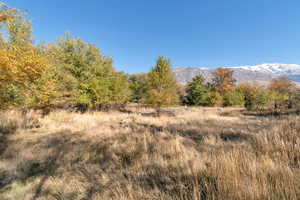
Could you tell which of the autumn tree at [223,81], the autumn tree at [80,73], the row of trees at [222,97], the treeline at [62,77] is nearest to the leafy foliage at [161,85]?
the treeline at [62,77]

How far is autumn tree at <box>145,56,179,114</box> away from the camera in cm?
1451

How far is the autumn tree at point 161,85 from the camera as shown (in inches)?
571

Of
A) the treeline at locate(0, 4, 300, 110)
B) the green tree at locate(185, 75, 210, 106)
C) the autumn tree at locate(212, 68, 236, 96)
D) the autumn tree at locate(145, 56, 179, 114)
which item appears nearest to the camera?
the treeline at locate(0, 4, 300, 110)

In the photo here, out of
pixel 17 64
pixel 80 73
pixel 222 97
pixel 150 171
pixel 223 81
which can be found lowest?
pixel 150 171

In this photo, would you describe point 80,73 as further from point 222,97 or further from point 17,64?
point 222,97

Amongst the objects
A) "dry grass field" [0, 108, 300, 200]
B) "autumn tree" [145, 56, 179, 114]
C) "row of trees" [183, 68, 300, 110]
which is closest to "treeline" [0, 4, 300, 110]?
"autumn tree" [145, 56, 179, 114]

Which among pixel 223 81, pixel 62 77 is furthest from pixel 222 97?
pixel 62 77

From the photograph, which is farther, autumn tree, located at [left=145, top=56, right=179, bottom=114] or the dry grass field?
autumn tree, located at [left=145, top=56, right=179, bottom=114]

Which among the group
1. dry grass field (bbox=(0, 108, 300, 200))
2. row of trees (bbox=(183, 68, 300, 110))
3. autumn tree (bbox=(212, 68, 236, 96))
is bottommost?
dry grass field (bbox=(0, 108, 300, 200))

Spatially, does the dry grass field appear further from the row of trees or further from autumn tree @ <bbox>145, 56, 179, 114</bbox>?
the row of trees

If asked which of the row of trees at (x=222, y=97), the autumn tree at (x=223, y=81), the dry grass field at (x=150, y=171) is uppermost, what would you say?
the autumn tree at (x=223, y=81)

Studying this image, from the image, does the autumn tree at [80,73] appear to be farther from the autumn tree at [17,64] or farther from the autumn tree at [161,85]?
the autumn tree at [161,85]

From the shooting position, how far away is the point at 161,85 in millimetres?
15086

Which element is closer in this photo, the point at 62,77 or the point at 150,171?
the point at 150,171
